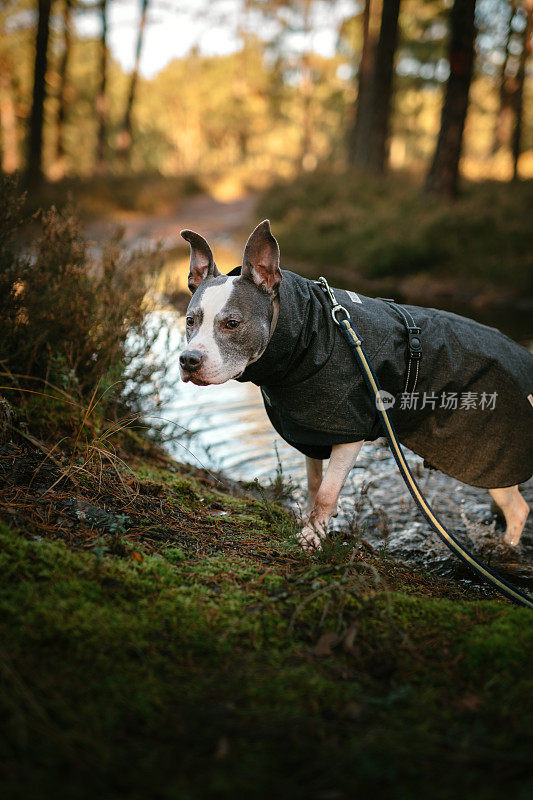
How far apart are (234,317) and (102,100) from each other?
3043cm

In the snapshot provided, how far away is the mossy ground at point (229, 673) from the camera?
4.61 ft

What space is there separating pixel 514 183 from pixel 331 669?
742 inches

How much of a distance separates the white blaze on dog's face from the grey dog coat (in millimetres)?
115

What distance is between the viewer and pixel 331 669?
188 centimetres

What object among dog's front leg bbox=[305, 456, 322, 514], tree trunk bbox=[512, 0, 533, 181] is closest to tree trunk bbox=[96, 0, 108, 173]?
tree trunk bbox=[512, 0, 533, 181]

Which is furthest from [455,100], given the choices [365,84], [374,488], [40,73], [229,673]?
[229,673]

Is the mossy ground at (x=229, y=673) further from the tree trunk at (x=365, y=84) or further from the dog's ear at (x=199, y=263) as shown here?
the tree trunk at (x=365, y=84)

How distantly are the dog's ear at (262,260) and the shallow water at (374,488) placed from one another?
939 millimetres

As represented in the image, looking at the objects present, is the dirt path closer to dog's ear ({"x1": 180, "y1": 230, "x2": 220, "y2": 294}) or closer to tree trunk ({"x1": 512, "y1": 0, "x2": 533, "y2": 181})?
tree trunk ({"x1": 512, "y1": 0, "x2": 533, "y2": 181})

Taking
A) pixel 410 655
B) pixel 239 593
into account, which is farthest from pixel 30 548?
pixel 410 655

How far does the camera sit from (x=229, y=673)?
5.91 feet

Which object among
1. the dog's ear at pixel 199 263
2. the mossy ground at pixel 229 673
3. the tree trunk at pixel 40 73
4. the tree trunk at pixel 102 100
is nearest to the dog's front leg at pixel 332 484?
the mossy ground at pixel 229 673

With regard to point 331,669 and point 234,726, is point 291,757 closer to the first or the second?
point 234,726

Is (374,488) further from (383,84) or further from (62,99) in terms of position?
(62,99)
